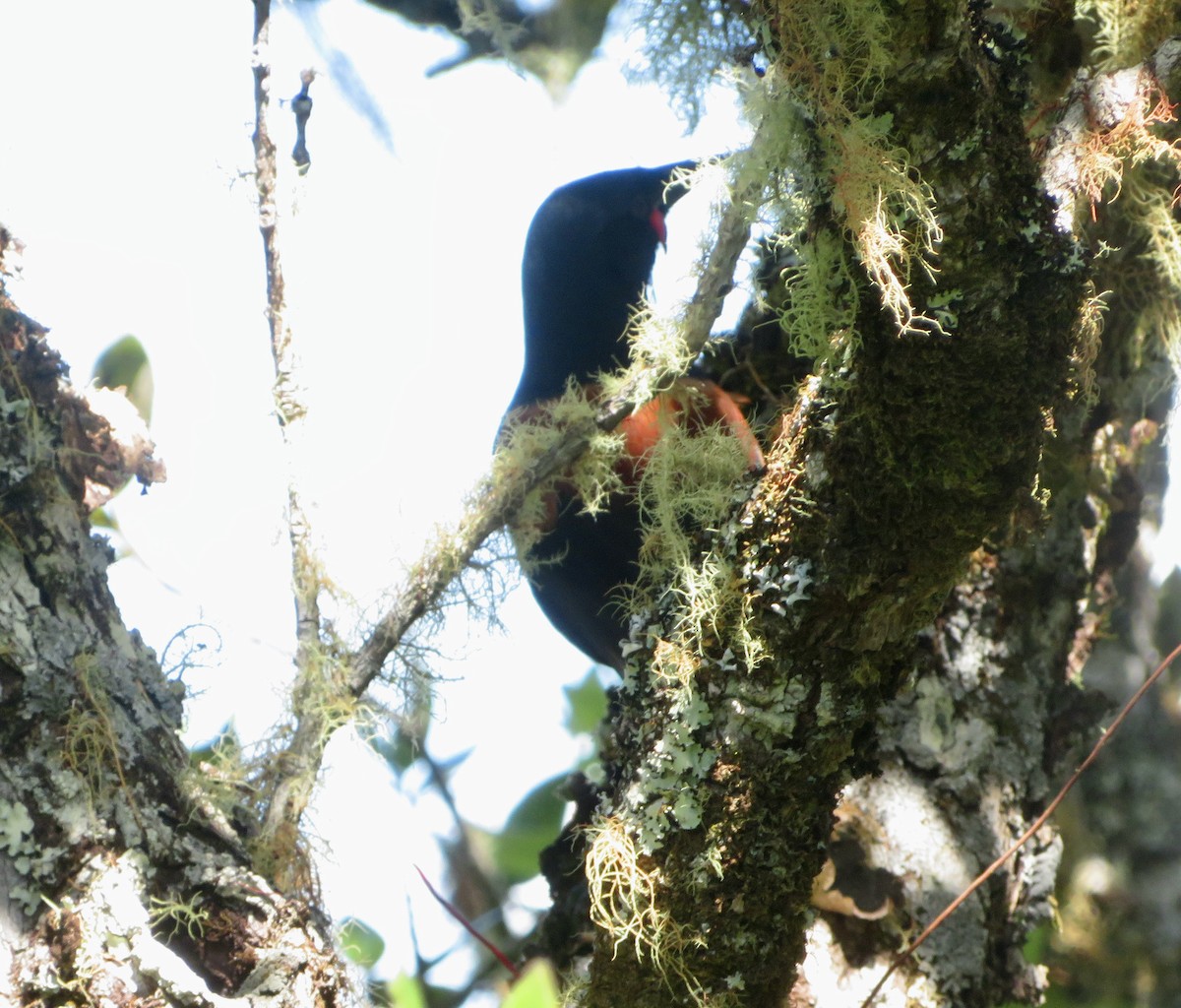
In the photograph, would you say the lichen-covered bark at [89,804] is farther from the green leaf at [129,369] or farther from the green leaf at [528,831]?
the green leaf at [528,831]

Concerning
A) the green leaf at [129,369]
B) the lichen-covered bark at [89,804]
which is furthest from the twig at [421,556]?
the green leaf at [129,369]

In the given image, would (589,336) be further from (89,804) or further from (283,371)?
(89,804)

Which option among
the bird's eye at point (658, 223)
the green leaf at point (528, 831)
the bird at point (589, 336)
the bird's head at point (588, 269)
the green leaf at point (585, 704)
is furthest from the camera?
the green leaf at point (585, 704)

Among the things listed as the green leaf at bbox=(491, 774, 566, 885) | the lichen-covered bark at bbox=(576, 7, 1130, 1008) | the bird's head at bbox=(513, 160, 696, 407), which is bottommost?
the green leaf at bbox=(491, 774, 566, 885)

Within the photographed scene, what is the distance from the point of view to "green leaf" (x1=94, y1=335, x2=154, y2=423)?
215 centimetres

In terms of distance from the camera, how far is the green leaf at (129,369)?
2.15m

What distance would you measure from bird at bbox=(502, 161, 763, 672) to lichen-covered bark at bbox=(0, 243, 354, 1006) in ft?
1.78

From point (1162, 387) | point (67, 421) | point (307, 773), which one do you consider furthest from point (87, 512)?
point (1162, 387)

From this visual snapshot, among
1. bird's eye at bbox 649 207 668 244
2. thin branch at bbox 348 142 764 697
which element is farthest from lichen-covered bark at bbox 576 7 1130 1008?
A: bird's eye at bbox 649 207 668 244

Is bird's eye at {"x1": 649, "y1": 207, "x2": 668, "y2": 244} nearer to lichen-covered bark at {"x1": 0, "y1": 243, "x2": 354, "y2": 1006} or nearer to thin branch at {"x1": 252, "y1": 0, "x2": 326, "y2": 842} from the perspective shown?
thin branch at {"x1": 252, "y1": 0, "x2": 326, "y2": 842}

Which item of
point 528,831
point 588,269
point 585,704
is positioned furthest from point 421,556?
point 585,704

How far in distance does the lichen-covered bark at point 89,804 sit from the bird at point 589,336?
544 millimetres

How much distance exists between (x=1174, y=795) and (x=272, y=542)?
2.15 metres

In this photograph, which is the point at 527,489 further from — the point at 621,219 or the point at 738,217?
the point at 621,219
